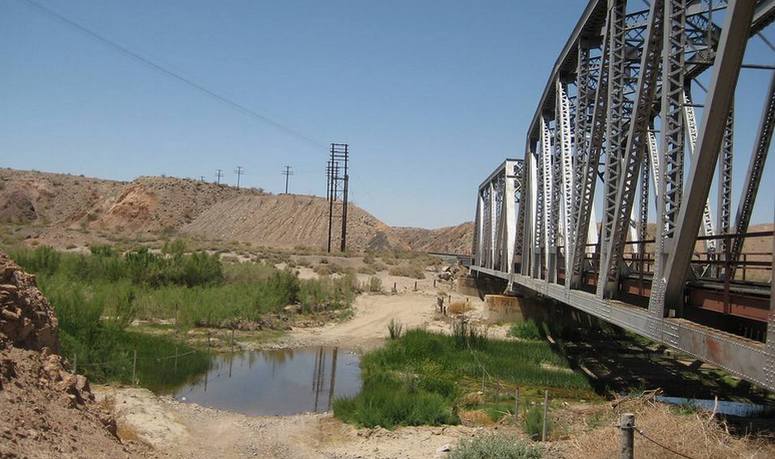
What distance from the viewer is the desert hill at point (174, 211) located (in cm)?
10031

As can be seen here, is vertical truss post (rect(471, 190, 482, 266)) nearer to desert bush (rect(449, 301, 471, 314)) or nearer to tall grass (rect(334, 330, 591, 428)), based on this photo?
desert bush (rect(449, 301, 471, 314))

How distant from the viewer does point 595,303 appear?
14.0m

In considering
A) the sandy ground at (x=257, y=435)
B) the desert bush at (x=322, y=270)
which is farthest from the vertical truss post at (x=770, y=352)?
the desert bush at (x=322, y=270)

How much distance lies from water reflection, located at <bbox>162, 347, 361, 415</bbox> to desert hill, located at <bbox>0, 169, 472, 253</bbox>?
72.3m

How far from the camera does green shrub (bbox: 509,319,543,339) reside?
25578mm

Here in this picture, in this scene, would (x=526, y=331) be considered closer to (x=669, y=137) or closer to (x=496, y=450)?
(x=669, y=137)

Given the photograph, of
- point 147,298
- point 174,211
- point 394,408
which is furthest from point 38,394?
point 174,211

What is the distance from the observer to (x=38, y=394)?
25.0ft

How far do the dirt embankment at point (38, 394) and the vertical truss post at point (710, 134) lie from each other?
312 inches

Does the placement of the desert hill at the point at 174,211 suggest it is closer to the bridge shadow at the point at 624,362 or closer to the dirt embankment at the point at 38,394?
the bridge shadow at the point at 624,362

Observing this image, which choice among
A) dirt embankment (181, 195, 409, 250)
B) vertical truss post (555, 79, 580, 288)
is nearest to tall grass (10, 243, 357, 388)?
vertical truss post (555, 79, 580, 288)

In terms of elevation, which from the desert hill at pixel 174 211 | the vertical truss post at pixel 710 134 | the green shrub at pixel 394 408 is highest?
the desert hill at pixel 174 211

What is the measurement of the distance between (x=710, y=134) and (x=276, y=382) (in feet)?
47.3

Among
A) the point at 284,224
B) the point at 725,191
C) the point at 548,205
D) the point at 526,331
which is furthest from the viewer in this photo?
the point at 284,224
